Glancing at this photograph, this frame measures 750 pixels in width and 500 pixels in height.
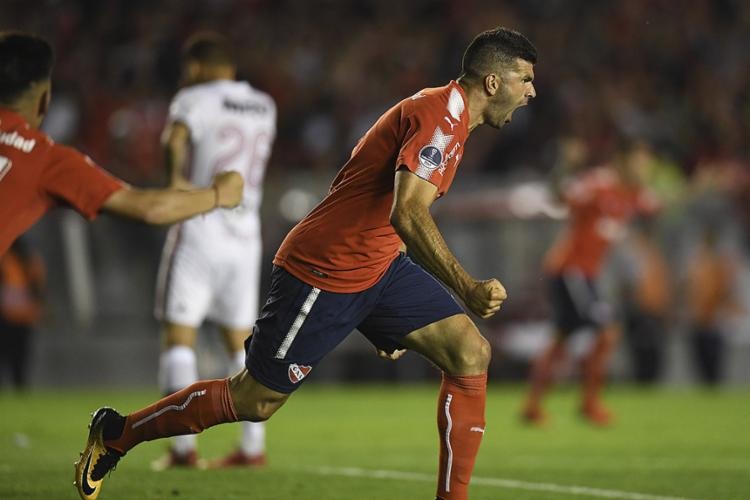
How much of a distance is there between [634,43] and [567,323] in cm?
885

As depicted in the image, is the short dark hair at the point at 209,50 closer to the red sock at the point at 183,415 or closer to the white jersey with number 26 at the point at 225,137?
the white jersey with number 26 at the point at 225,137

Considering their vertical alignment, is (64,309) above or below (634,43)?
below

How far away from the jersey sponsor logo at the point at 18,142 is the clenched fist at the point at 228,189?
2.43 feet

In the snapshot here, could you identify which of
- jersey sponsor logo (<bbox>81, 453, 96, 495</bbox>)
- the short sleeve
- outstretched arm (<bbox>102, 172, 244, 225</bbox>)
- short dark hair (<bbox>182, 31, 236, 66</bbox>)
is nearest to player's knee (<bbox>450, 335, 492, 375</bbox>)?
outstretched arm (<bbox>102, 172, 244, 225</bbox>)

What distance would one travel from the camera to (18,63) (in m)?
5.84

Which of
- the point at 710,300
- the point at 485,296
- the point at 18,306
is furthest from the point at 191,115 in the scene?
the point at 710,300

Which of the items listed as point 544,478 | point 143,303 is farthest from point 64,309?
point 544,478

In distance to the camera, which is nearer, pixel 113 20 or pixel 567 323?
pixel 567 323

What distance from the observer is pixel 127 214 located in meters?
5.48

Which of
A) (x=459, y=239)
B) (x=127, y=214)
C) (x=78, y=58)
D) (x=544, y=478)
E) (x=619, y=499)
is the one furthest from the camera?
(x=78, y=58)

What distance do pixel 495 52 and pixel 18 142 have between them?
207cm

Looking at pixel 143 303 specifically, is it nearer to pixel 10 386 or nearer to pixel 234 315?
pixel 10 386

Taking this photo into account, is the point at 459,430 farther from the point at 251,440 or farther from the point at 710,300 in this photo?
the point at 710,300

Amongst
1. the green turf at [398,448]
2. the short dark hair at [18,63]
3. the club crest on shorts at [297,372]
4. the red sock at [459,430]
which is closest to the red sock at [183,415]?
the club crest on shorts at [297,372]
